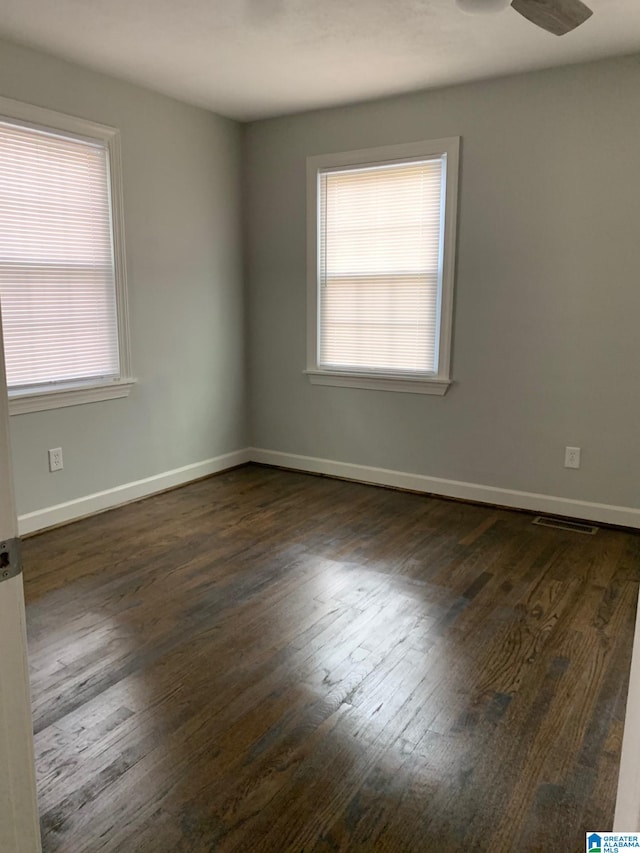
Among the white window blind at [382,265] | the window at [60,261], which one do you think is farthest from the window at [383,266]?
the window at [60,261]

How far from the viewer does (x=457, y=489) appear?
13.7 ft

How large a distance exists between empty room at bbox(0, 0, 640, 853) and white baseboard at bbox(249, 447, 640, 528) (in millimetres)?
19

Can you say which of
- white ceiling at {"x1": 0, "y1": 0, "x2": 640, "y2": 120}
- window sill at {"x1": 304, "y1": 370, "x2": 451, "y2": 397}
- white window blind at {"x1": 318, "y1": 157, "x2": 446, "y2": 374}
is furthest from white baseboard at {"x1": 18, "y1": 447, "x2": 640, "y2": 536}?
white ceiling at {"x1": 0, "y1": 0, "x2": 640, "y2": 120}

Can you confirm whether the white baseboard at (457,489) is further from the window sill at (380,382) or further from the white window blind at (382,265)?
the white window blind at (382,265)

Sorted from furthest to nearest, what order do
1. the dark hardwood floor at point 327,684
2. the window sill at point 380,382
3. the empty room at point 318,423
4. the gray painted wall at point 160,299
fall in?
the window sill at point 380,382 → the gray painted wall at point 160,299 → the empty room at point 318,423 → the dark hardwood floor at point 327,684

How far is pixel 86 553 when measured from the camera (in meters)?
3.29

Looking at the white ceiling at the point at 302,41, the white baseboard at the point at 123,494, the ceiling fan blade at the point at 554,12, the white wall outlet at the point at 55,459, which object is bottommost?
the white baseboard at the point at 123,494

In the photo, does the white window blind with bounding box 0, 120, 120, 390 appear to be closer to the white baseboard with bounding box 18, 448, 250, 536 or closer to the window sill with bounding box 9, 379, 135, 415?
the window sill with bounding box 9, 379, 135, 415

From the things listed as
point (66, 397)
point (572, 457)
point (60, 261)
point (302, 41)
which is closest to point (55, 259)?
point (60, 261)

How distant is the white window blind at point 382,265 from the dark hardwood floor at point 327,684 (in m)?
1.35

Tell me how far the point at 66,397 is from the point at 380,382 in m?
2.06

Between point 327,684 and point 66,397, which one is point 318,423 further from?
point 327,684

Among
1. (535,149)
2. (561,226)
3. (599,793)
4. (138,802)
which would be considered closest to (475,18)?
(535,149)

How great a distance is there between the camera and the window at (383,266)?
13.2ft
